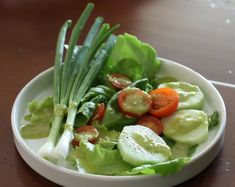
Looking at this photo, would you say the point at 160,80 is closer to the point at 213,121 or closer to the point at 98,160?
the point at 213,121

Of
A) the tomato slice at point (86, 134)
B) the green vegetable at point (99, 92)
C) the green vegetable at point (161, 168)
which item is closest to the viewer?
the green vegetable at point (161, 168)

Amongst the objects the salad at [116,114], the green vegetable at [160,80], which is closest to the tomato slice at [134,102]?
the salad at [116,114]

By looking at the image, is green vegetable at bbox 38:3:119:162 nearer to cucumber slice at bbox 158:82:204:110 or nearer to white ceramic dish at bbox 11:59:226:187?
white ceramic dish at bbox 11:59:226:187

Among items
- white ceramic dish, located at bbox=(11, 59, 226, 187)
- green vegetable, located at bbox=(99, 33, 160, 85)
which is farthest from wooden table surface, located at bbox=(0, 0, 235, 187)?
green vegetable, located at bbox=(99, 33, 160, 85)

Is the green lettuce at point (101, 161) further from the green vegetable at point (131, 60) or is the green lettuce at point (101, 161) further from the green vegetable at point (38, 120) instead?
the green vegetable at point (131, 60)

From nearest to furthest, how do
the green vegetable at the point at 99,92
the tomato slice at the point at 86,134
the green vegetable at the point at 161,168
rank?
1. the green vegetable at the point at 161,168
2. the tomato slice at the point at 86,134
3. the green vegetable at the point at 99,92

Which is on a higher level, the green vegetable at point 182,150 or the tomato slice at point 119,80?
the tomato slice at point 119,80
